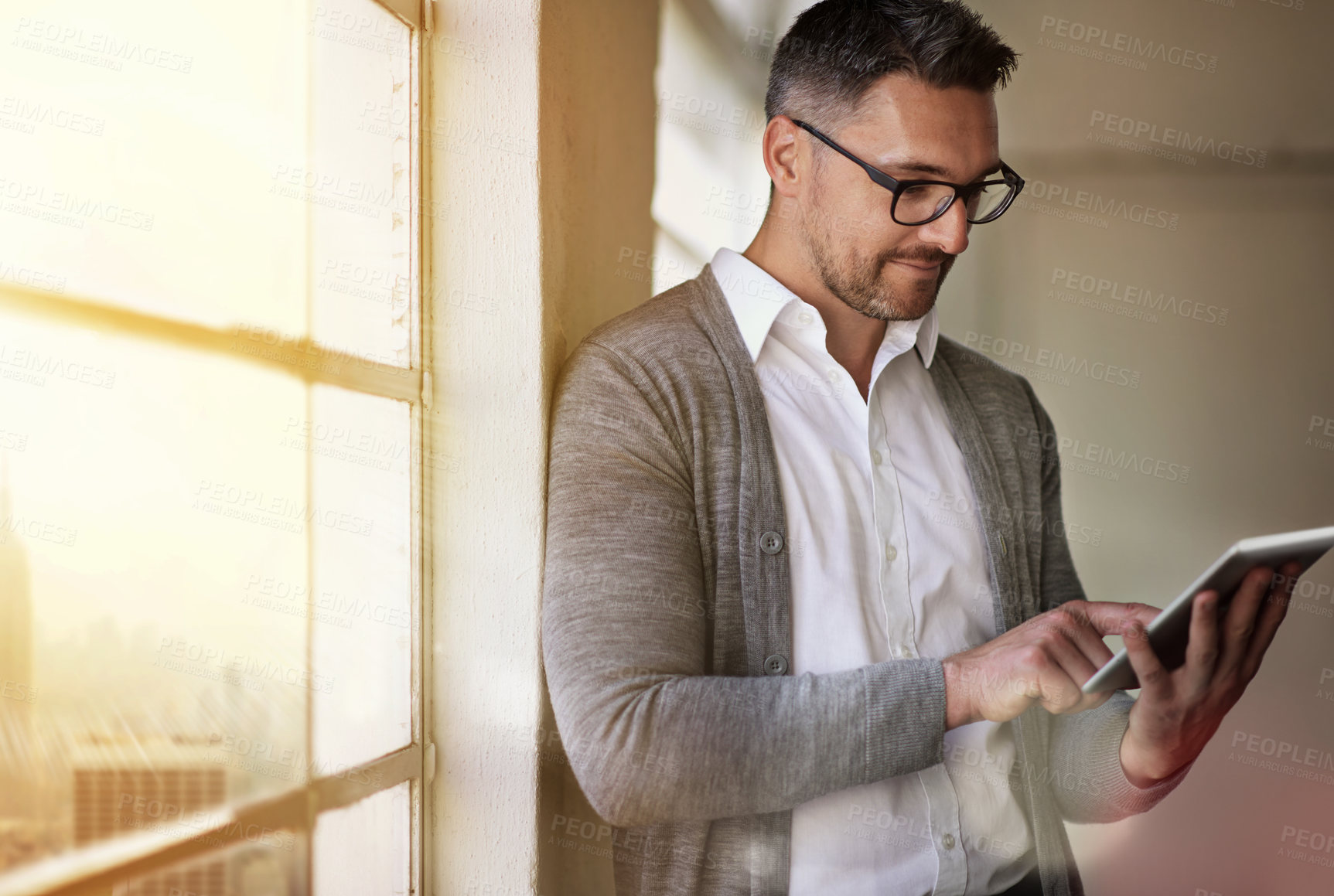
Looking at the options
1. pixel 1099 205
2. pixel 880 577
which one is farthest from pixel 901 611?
pixel 1099 205

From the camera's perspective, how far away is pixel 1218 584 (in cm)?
103

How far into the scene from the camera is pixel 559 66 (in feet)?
4.41

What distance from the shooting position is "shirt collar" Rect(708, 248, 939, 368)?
4.36 ft

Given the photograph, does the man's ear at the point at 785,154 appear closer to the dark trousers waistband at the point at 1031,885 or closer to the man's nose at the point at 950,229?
the man's nose at the point at 950,229

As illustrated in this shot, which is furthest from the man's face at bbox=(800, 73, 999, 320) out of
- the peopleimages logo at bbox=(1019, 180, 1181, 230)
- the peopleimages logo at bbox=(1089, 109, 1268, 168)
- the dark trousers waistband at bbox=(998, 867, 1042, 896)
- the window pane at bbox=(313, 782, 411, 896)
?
the peopleimages logo at bbox=(1089, 109, 1268, 168)

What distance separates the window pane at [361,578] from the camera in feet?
3.28

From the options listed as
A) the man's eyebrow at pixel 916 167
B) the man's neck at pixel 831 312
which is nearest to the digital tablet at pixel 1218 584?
the man's neck at pixel 831 312

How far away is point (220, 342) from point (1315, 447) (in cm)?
361

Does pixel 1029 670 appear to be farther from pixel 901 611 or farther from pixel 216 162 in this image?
pixel 216 162

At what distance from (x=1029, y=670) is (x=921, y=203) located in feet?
2.18

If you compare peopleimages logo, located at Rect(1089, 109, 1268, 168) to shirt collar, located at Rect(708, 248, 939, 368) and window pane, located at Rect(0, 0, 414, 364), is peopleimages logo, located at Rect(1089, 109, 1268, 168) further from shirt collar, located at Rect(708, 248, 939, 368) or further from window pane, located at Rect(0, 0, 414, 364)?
window pane, located at Rect(0, 0, 414, 364)

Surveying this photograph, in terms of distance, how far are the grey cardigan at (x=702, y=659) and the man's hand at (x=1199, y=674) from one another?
2.5 inches

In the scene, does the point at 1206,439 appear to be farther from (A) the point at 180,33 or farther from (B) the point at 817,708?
(A) the point at 180,33

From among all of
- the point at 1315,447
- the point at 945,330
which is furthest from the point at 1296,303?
the point at 945,330
